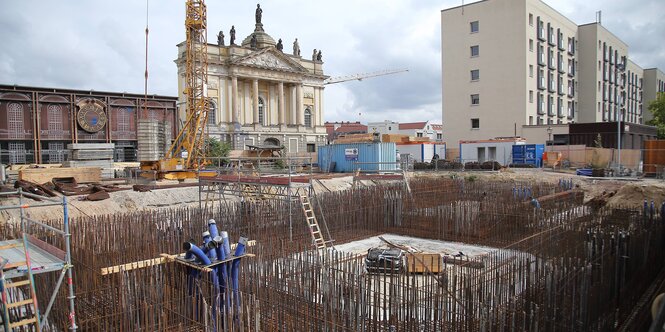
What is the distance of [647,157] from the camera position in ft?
107

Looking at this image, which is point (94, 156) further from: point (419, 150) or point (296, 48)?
point (296, 48)

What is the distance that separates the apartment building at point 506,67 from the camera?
4469 cm

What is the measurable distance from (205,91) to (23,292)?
1804cm

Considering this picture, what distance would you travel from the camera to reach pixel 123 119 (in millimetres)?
36000

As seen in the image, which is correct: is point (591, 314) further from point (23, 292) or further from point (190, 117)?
point (190, 117)

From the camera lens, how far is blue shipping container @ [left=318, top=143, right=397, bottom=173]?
1309 inches

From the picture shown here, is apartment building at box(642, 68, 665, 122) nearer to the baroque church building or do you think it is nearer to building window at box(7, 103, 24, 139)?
the baroque church building

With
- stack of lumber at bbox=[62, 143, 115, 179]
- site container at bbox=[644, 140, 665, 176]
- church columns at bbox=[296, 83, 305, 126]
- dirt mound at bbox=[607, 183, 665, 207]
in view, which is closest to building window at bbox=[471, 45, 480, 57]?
site container at bbox=[644, 140, 665, 176]

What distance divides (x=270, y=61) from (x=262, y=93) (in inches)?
154

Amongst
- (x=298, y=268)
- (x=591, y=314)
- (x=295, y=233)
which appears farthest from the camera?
(x=295, y=233)

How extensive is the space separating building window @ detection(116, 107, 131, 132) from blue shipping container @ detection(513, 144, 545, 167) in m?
31.1

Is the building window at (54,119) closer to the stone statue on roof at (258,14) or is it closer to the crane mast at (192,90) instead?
the crane mast at (192,90)

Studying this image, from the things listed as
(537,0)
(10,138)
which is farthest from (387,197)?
(537,0)

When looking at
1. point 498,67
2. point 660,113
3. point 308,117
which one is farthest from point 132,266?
point 660,113
